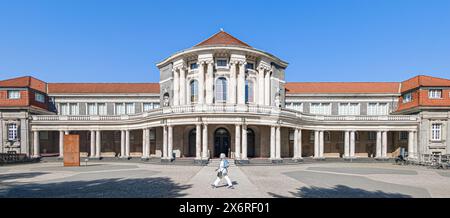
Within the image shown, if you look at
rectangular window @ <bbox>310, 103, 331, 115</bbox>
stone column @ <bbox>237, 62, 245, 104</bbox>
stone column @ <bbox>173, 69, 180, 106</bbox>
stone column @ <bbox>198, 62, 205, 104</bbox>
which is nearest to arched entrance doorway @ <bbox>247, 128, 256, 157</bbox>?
stone column @ <bbox>237, 62, 245, 104</bbox>

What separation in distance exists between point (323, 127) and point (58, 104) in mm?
41623

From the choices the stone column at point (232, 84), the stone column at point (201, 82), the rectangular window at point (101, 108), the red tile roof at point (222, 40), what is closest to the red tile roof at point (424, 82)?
the red tile roof at point (222, 40)

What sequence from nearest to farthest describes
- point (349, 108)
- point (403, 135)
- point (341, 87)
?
→ point (403, 135)
point (349, 108)
point (341, 87)

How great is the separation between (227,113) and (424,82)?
29.8 m

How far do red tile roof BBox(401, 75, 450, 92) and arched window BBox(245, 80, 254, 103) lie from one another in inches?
911

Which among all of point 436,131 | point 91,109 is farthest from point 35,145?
point 436,131

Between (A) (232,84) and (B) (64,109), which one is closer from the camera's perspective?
(A) (232,84)

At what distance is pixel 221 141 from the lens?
94.8 feet

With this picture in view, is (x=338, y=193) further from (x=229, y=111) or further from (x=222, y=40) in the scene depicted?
(x=222, y=40)

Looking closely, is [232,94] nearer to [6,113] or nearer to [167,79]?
[167,79]

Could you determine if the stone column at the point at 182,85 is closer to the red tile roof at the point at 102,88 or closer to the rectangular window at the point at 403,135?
the red tile roof at the point at 102,88

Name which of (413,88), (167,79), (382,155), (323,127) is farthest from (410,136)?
(167,79)

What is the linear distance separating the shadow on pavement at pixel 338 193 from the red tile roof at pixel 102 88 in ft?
109

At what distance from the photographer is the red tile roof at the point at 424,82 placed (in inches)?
1291
